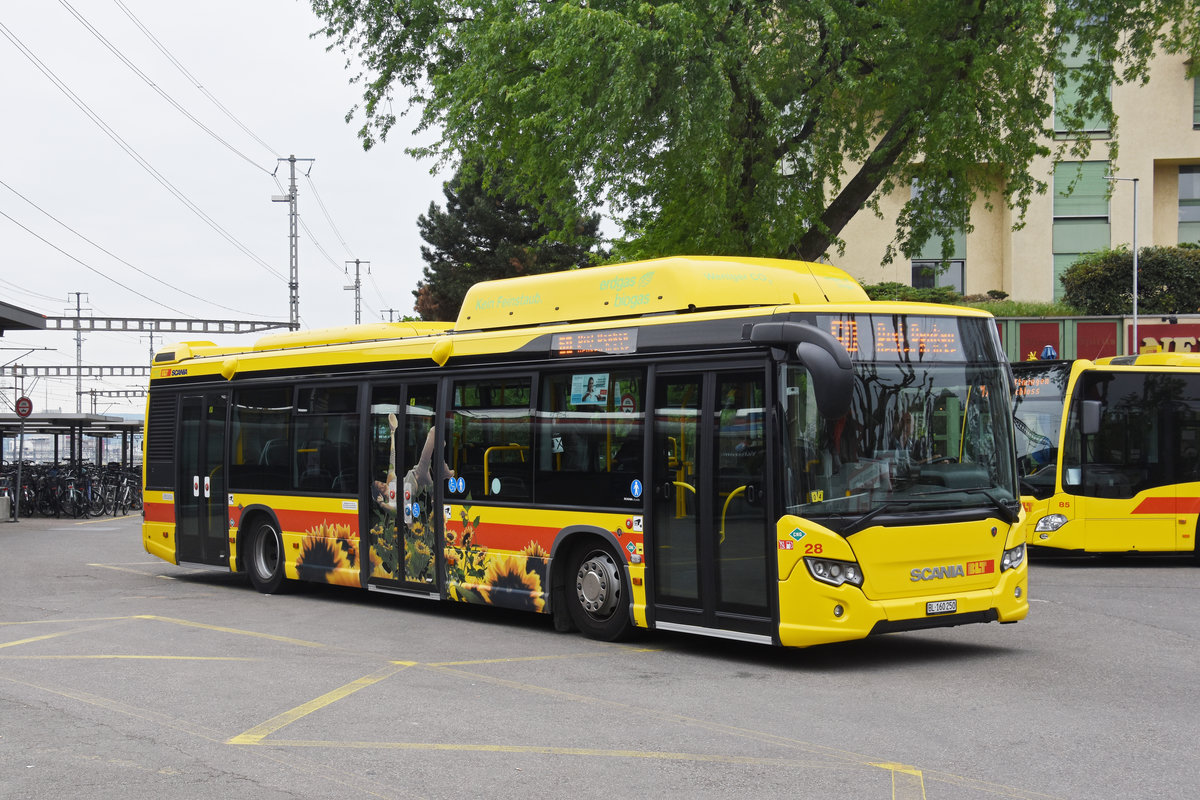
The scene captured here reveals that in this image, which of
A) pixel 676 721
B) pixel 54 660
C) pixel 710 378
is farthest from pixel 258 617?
pixel 676 721

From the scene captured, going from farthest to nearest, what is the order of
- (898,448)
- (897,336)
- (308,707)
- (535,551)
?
(535,551), (897,336), (898,448), (308,707)

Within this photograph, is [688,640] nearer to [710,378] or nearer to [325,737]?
[710,378]

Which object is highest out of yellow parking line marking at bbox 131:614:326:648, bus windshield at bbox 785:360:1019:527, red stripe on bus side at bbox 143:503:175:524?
bus windshield at bbox 785:360:1019:527

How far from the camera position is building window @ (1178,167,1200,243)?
38.9 metres

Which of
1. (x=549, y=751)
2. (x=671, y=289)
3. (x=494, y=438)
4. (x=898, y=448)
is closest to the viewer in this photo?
(x=549, y=751)

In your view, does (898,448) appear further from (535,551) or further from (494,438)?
(494,438)

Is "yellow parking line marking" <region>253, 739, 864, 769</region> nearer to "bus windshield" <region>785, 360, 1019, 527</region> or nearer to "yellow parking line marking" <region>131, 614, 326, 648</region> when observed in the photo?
"bus windshield" <region>785, 360, 1019, 527</region>

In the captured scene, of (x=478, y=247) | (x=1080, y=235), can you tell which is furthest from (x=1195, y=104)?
(x=478, y=247)

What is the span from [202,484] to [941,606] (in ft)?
33.3

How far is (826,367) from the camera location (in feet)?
28.8

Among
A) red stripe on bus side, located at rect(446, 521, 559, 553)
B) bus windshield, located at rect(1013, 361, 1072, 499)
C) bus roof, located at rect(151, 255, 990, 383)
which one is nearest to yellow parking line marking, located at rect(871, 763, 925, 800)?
bus roof, located at rect(151, 255, 990, 383)

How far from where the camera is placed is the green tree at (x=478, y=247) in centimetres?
4906

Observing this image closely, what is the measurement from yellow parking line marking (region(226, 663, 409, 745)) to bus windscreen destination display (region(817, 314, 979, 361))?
163 inches

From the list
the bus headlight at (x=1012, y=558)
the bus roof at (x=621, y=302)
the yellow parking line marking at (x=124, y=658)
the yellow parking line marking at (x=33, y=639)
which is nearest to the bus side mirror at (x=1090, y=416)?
the bus roof at (x=621, y=302)
